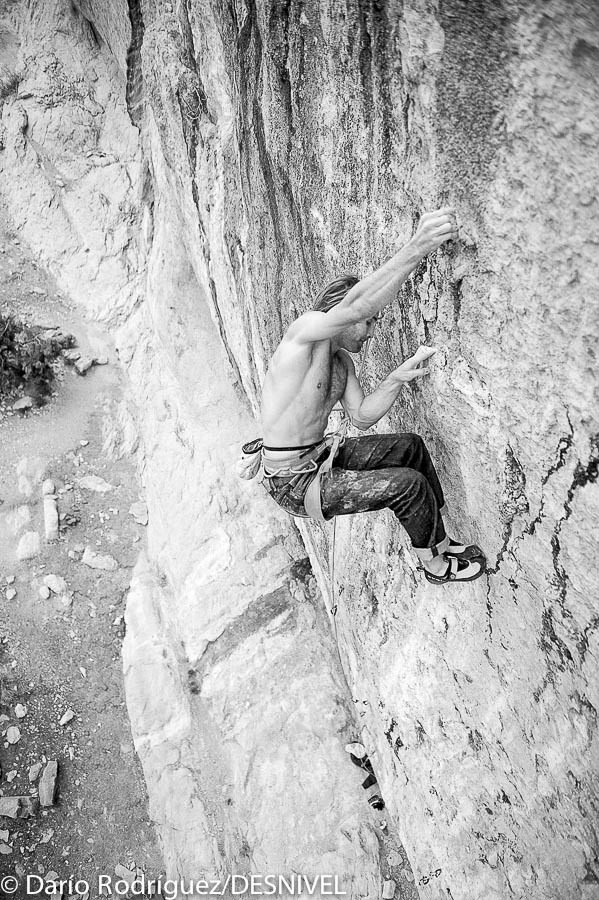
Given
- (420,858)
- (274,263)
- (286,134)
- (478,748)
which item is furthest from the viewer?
(274,263)

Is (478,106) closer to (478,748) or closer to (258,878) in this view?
(478,748)

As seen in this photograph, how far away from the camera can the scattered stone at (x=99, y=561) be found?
7.89 metres

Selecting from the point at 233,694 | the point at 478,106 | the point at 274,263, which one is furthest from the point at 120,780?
the point at 478,106

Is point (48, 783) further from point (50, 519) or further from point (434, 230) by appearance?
point (434, 230)

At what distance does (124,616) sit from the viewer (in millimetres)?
7473

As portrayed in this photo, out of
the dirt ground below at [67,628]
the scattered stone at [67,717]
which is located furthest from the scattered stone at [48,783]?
the scattered stone at [67,717]

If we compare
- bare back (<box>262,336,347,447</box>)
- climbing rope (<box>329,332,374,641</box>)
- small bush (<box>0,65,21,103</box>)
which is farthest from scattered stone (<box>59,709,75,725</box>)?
small bush (<box>0,65,21,103</box>)

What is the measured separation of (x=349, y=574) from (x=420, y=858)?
2357mm

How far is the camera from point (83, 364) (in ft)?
30.5

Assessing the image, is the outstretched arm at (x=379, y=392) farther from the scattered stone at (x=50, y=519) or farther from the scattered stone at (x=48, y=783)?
the scattered stone at (x=50, y=519)

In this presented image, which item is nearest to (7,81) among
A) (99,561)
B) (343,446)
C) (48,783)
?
(99,561)

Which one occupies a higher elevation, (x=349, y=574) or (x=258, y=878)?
(x=349, y=574)

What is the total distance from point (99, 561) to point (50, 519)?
3.00 feet

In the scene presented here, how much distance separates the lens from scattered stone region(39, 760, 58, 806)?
6230 millimetres
